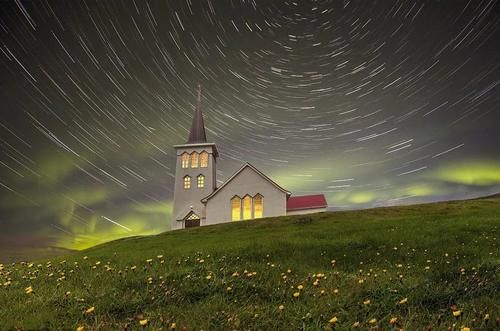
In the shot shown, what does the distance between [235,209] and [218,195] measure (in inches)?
140

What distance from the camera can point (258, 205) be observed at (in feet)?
188

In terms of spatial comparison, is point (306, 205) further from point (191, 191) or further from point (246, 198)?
point (191, 191)

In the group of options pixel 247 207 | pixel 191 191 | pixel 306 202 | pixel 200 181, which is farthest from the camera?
pixel 200 181

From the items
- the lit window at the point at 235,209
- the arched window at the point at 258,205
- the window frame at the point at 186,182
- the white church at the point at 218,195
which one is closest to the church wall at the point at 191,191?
the white church at the point at 218,195

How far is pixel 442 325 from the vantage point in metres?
4.09

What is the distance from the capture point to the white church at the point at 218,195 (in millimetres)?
57312

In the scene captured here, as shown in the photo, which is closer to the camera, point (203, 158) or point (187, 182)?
point (187, 182)

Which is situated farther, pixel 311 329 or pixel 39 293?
pixel 39 293

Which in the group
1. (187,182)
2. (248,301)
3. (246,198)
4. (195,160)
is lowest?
(248,301)

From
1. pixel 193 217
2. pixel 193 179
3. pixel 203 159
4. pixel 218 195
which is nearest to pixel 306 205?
pixel 218 195

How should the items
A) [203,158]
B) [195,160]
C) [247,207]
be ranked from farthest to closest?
[203,158], [195,160], [247,207]

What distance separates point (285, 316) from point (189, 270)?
3619mm

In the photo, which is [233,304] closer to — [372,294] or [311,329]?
[311,329]

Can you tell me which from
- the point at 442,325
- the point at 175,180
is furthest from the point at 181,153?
the point at 442,325
